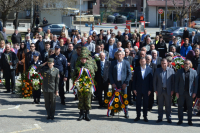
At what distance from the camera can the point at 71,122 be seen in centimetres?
855

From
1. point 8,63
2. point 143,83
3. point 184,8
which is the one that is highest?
point 184,8

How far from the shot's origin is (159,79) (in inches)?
334

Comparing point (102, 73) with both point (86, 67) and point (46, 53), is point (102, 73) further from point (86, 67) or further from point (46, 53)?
point (46, 53)

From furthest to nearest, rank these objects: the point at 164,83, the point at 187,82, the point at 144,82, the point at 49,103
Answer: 1. the point at 49,103
2. the point at 144,82
3. the point at 164,83
4. the point at 187,82

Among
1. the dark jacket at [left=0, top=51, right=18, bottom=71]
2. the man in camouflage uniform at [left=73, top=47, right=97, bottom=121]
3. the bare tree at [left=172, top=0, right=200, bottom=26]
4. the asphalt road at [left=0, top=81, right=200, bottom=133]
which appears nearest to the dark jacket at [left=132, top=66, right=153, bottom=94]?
the asphalt road at [left=0, top=81, right=200, bottom=133]

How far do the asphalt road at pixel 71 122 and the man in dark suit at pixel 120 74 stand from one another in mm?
783

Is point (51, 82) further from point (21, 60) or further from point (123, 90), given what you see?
point (21, 60)

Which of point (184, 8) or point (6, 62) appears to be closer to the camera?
point (6, 62)

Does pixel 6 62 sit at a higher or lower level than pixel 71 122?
higher

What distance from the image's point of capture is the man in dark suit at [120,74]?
29.1 feet

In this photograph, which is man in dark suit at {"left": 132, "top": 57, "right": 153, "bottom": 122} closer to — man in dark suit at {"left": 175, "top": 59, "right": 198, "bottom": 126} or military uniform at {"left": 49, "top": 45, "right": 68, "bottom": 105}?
man in dark suit at {"left": 175, "top": 59, "right": 198, "bottom": 126}

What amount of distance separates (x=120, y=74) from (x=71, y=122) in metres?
2.04

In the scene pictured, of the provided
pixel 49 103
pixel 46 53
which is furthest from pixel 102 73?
pixel 46 53

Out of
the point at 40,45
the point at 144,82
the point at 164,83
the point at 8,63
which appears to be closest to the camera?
the point at 164,83
